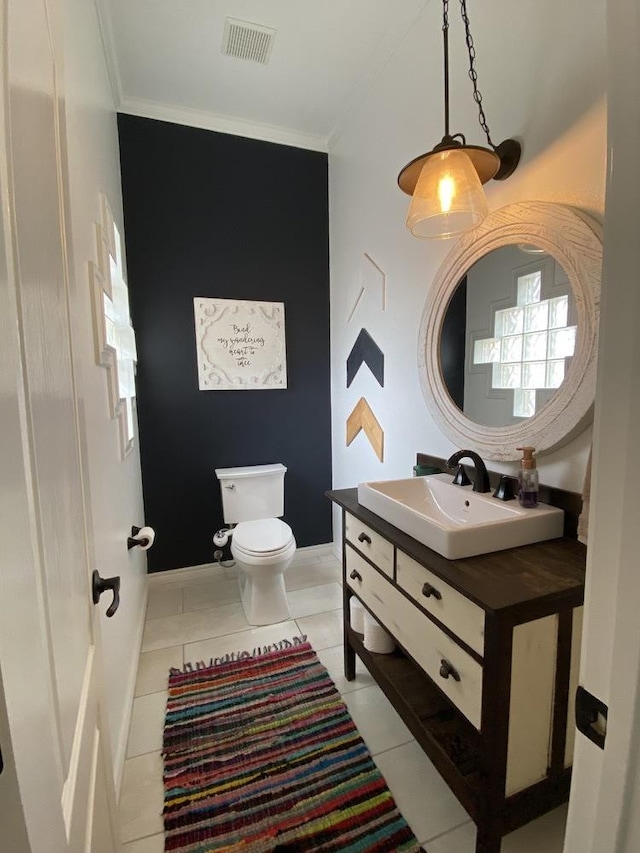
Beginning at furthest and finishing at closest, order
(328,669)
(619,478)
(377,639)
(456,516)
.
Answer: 1. (328,669)
2. (377,639)
3. (456,516)
4. (619,478)

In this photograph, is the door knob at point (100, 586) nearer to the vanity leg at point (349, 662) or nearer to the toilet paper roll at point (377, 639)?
the toilet paper roll at point (377, 639)

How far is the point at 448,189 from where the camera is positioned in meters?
1.20

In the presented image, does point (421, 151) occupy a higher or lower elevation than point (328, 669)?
higher

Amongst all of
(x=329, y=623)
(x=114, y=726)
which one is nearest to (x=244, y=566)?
(x=329, y=623)

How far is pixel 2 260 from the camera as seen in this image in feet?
1.16

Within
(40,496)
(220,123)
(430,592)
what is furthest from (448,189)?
(220,123)

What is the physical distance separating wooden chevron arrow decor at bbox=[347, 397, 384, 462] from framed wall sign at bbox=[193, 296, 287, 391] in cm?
58

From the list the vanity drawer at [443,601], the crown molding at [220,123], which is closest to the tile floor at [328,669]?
the vanity drawer at [443,601]

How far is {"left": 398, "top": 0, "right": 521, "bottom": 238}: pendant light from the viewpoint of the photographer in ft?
3.90

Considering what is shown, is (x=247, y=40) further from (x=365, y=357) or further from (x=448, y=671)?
(x=448, y=671)

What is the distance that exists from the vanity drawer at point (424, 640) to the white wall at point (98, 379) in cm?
92

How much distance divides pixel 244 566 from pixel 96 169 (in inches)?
76.2

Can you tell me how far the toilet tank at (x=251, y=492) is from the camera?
251 cm

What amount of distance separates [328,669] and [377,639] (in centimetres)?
42
